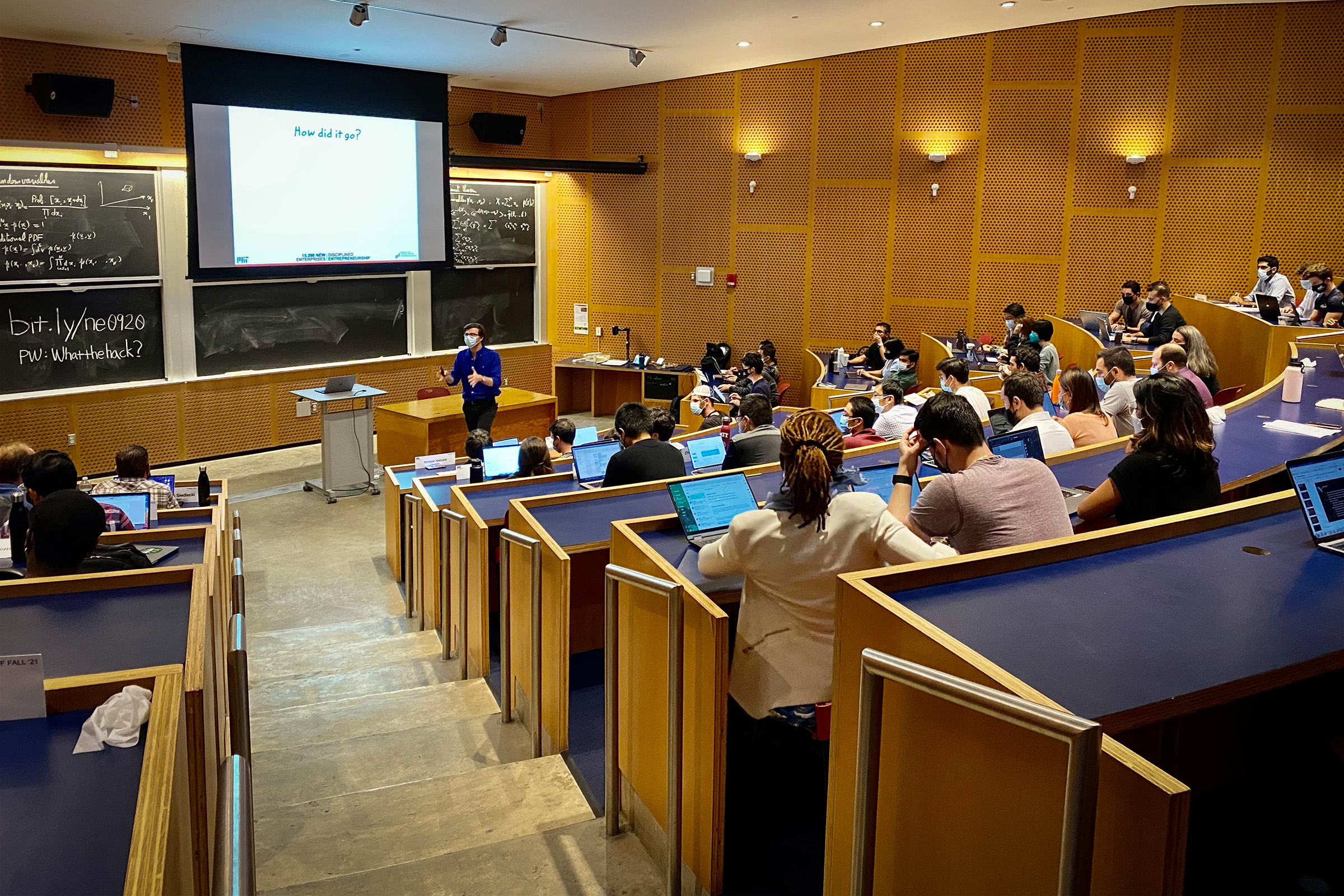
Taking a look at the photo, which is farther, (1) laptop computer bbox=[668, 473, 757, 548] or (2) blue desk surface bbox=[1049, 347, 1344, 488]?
(2) blue desk surface bbox=[1049, 347, 1344, 488]

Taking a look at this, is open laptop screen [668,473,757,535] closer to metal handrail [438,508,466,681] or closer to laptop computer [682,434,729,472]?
metal handrail [438,508,466,681]

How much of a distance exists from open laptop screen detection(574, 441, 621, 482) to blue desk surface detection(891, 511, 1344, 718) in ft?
10.4

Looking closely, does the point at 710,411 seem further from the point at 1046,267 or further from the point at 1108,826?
the point at 1108,826

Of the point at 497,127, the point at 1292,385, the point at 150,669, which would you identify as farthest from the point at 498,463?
the point at 497,127

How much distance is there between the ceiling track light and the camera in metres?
8.14

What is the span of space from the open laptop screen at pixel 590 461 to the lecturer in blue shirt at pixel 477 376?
4.32 metres

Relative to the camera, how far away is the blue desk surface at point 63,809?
163 centimetres

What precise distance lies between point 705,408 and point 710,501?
5641mm

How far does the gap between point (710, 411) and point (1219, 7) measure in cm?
593

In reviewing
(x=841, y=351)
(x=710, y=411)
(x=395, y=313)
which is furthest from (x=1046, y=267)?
(x=395, y=313)

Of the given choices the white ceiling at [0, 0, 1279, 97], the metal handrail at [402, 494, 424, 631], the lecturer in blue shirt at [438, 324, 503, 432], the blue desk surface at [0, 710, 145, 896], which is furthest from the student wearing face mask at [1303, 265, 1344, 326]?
the blue desk surface at [0, 710, 145, 896]

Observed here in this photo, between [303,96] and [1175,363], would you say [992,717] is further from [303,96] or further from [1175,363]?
[303,96]

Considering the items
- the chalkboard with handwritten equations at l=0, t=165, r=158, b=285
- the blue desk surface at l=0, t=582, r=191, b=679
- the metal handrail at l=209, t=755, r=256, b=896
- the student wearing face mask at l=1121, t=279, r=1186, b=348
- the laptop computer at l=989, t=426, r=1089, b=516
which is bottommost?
the metal handrail at l=209, t=755, r=256, b=896

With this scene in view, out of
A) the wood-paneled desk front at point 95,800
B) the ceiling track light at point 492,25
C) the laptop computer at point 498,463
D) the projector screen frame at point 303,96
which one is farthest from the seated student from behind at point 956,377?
the projector screen frame at point 303,96
